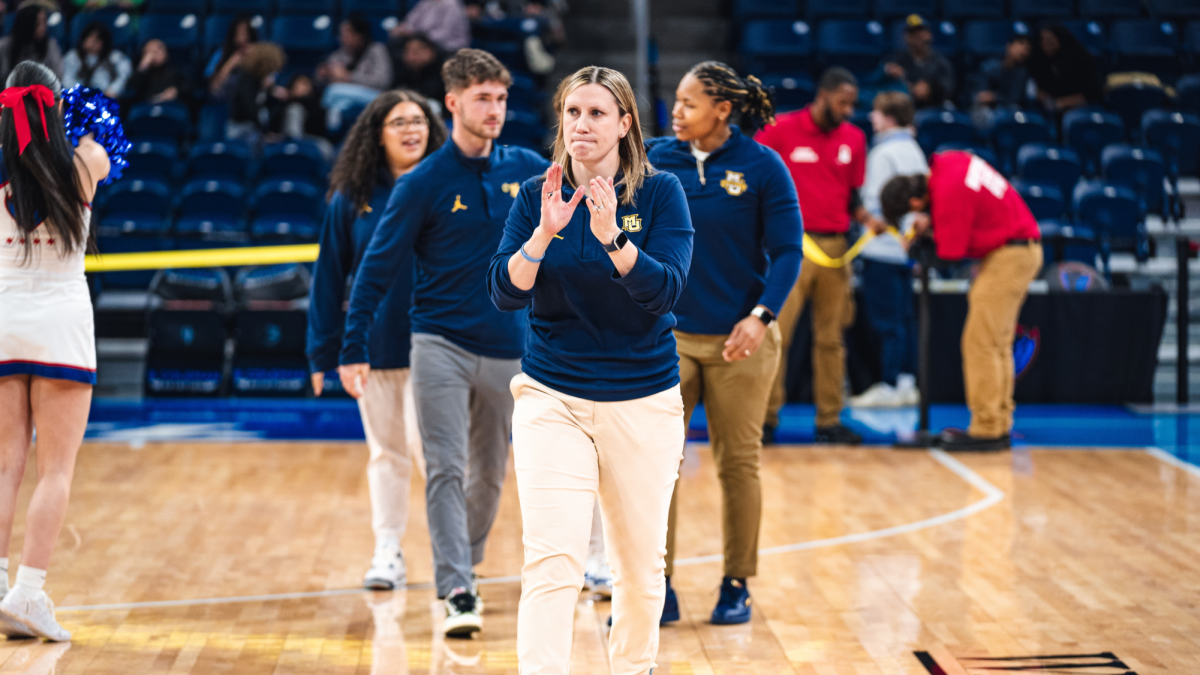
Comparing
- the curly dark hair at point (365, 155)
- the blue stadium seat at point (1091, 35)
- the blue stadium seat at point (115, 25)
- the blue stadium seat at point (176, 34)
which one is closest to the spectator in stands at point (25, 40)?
the blue stadium seat at point (115, 25)

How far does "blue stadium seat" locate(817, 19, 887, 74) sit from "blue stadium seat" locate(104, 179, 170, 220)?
19.9 feet

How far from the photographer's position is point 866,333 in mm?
8344

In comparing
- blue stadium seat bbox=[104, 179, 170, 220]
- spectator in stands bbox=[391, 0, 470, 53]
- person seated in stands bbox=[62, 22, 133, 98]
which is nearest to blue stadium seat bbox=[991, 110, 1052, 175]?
spectator in stands bbox=[391, 0, 470, 53]

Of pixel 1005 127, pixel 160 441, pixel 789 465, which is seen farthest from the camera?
A: pixel 1005 127

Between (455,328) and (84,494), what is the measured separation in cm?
279

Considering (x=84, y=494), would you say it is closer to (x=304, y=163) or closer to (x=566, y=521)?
(x=566, y=521)

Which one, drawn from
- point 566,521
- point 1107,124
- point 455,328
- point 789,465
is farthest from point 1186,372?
point 566,521

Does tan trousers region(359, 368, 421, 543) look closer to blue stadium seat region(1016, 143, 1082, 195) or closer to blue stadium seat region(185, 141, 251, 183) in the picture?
blue stadium seat region(185, 141, 251, 183)

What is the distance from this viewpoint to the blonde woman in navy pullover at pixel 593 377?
2652mm

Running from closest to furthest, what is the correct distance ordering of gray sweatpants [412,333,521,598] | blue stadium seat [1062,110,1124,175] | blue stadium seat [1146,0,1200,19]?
gray sweatpants [412,333,521,598] → blue stadium seat [1062,110,1124,175] → blue stadium seat [1146,0,1200,19]

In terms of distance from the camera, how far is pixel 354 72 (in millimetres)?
10398

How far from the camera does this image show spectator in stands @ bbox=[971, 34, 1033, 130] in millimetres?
10727

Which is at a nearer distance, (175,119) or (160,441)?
(160,441)

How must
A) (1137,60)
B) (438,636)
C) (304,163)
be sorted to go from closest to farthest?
1. (438,636)
2. (304,163)
3. (1137,60)
